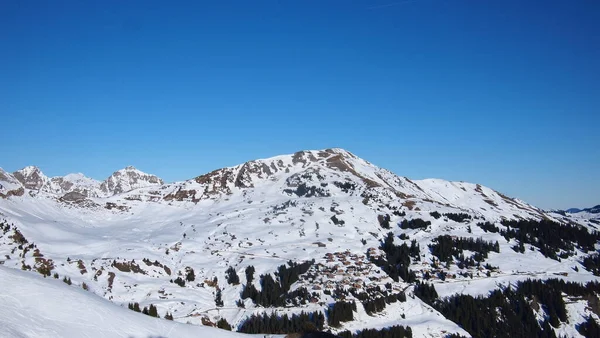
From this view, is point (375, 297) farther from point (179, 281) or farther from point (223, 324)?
point (179, 281)

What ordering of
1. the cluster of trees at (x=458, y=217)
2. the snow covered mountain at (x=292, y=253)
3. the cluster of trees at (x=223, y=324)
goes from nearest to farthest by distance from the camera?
the cluster of trees at (x=223, y=324), the snow covered mountain at (x=292, y=253), the cluster of trees at (x=458, y=217)

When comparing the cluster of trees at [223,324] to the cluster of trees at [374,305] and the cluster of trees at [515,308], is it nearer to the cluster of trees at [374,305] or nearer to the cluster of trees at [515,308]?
the cluster of trees at [374,305]

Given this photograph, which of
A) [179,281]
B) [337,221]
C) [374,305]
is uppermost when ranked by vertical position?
[337,221]

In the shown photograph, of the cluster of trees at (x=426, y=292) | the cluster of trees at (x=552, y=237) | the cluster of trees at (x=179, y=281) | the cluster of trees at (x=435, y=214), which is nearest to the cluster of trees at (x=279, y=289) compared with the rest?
the cluster of trees at (x=179, y=281)

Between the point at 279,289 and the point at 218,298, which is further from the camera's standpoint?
the point at 279,289

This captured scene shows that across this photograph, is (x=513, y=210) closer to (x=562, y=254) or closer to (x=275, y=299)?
(x=562, y=254)

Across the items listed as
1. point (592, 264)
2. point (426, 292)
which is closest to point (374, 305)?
point (426, 292)
